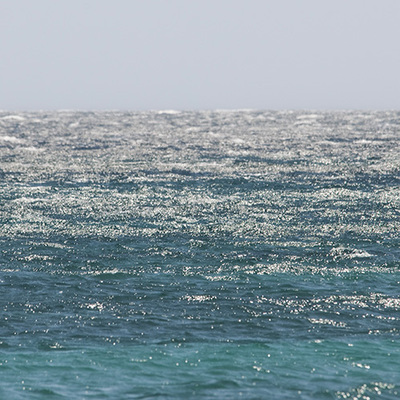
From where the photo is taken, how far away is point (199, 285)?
3953cm

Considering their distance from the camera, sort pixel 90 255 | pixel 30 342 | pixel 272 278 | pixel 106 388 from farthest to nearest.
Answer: pixel 90 255
pixel 272 278
pixel 30 342
pixel 106 388

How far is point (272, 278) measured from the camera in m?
41.0

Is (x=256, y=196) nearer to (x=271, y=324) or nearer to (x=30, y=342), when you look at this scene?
(x=271, y=324)

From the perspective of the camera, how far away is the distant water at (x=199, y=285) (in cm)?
2708

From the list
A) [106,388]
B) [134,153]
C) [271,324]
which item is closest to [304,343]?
[271,324]

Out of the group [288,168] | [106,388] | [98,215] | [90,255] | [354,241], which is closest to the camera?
[106,388]

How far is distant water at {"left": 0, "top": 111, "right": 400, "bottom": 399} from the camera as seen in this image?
2708cm

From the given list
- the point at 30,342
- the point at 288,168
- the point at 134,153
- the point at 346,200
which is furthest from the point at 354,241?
the point at 134,153

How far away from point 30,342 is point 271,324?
10703mm

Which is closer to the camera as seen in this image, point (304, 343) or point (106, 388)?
point (106, 388)

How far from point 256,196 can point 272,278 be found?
29322mm

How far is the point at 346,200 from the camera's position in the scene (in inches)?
2655

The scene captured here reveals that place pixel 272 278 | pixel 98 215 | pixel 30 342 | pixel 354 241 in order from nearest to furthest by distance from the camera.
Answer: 1. pixel 30 342
2. pixel 272 278
3. pixel 354 241
4. pixel 98 215

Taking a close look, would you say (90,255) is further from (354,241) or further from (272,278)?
(354,241)
